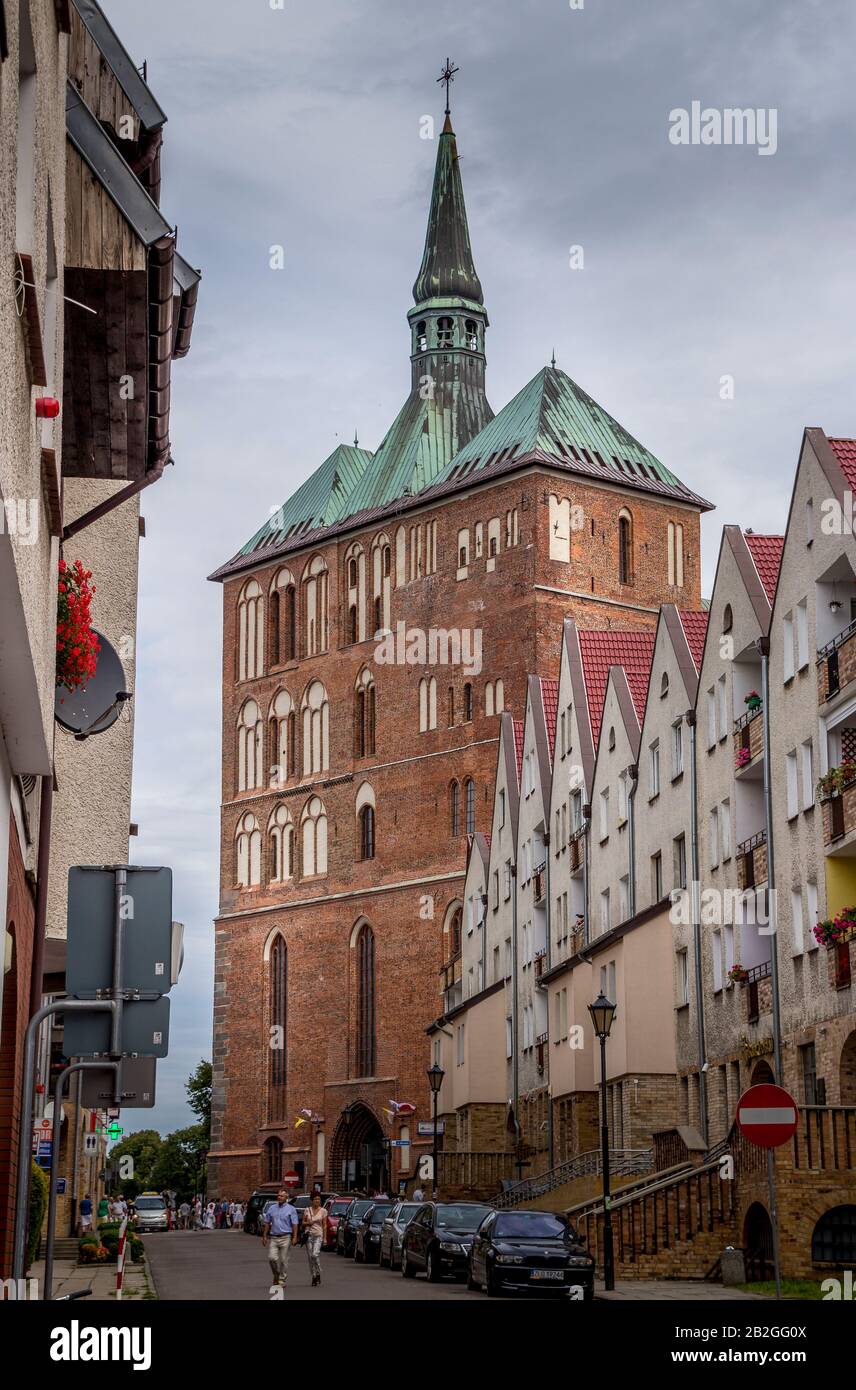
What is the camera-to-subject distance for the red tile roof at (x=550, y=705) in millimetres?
57125

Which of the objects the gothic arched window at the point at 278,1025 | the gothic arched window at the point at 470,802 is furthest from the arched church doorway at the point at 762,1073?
the gothic arched window at the point at 278,1025

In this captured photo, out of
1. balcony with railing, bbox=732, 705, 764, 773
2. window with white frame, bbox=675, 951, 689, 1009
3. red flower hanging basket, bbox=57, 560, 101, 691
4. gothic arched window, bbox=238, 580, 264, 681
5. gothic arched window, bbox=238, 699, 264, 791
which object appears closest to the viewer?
red flower hanging basket, bbox=57, 560, 101, 691

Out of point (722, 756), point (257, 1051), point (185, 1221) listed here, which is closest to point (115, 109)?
point (722, 756)

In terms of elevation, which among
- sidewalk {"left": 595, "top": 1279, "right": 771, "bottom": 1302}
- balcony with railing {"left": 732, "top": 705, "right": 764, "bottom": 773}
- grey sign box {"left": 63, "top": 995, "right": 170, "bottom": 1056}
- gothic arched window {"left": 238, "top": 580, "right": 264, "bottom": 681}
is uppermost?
gothic arched window {"left": 238, "top": 580, "right": 264, "bottom": 681}

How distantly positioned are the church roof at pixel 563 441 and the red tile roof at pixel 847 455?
4989 centimetres

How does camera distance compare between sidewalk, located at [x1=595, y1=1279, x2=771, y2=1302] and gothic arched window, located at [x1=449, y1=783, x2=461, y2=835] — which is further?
gothic arched window, located at [x1=449, y1=783, x2=461, y2=835]

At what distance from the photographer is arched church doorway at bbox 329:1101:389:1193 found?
82.6 metres

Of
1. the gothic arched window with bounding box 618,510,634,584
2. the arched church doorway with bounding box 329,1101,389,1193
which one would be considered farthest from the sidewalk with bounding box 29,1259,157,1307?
the gothic arched window with bounding box 618,510,634,584

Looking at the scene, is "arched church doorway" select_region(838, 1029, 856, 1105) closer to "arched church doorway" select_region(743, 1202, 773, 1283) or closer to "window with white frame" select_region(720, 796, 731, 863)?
"arched church doorway" select_region(743, 1202, 773, 1283)

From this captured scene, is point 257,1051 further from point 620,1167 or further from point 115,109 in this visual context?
point 115,109

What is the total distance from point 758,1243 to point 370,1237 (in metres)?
14.0

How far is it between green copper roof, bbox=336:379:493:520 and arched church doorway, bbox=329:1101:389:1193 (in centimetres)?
2642
